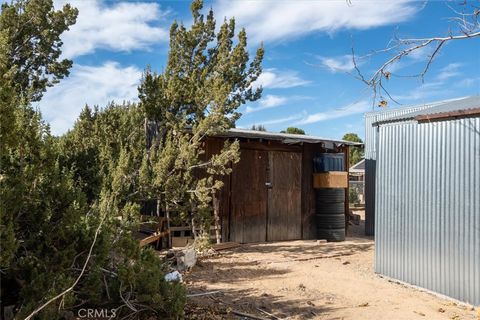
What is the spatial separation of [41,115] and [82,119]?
7.30 metres

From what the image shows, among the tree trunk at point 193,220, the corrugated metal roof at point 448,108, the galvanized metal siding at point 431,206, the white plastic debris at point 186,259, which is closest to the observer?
the galvanized metal siding at point 431,206

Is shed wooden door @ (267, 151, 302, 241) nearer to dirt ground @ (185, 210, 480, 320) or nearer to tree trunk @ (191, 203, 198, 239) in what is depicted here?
dirt ground @ (185, 210, 480, 320)

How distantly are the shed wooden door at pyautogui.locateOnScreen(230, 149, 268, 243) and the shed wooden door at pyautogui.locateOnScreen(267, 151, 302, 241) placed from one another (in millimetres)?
234

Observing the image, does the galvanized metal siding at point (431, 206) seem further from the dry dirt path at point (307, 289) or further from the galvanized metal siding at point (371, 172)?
the galvanized metal siding at point (371, 172)

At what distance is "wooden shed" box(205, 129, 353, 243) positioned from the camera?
1059cm

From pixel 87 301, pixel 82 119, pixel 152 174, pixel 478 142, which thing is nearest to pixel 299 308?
pixel 87 301

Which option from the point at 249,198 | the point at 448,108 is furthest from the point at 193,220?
the point at 448,108

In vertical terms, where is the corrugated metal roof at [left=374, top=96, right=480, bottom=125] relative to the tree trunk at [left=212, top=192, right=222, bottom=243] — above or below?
above

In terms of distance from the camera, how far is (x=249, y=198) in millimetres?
10922

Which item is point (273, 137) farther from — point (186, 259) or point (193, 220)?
→ point (186, 259)

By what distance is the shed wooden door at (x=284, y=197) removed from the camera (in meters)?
11.3
